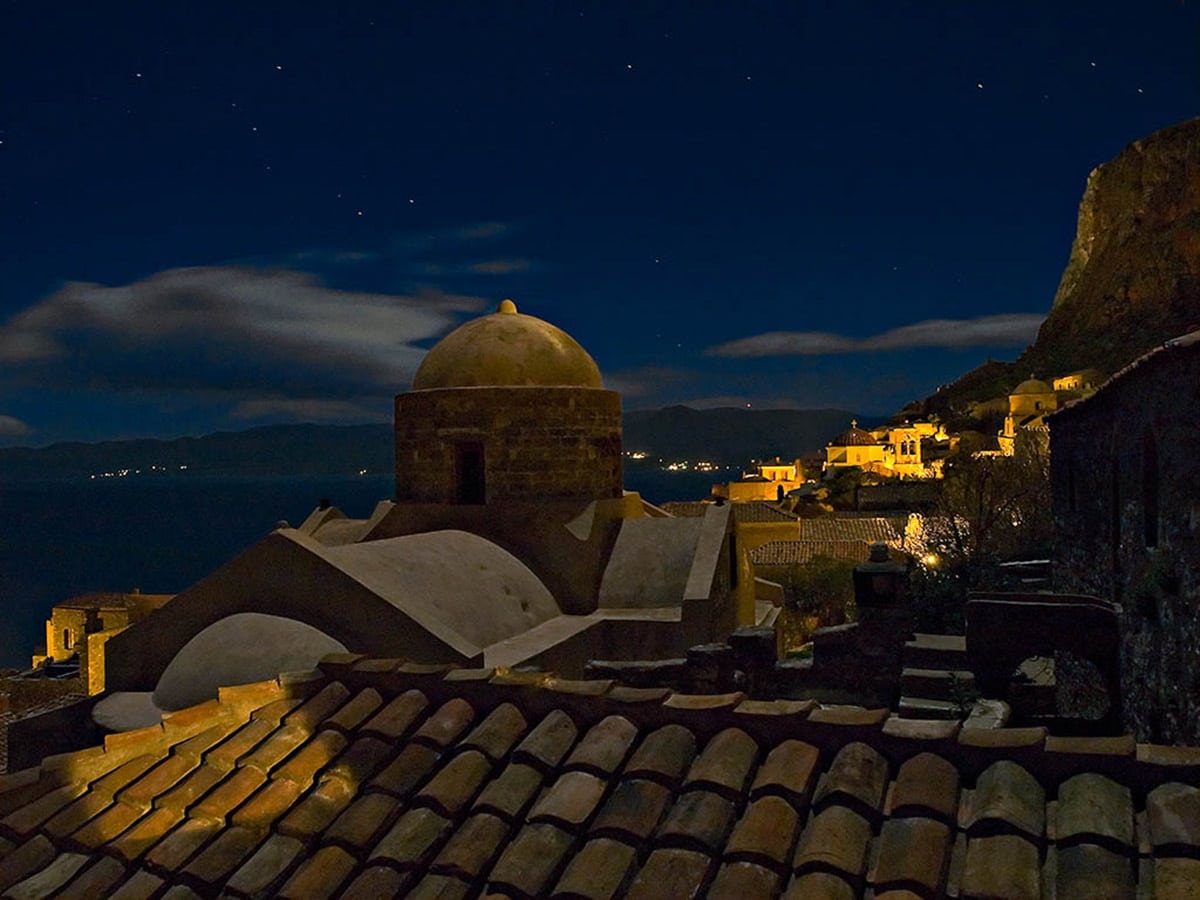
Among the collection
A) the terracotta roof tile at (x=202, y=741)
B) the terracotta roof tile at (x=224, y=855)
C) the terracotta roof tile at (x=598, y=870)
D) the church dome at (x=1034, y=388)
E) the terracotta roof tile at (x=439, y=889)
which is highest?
the church dome at (x=1034, y=388)

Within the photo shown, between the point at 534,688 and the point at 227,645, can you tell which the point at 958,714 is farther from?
the point at 227,645

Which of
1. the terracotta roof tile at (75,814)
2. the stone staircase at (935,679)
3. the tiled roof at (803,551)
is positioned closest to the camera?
the terracotta roof tile at (75,814)

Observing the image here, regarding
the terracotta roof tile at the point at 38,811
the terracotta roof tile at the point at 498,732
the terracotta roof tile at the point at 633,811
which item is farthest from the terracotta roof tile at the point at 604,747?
the terracotta roof tile at the point at 38,811

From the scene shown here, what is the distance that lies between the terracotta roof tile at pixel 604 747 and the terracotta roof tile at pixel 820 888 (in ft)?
3.82

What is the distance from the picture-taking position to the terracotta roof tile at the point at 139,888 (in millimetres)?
4141

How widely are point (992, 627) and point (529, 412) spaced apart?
33.1 ft

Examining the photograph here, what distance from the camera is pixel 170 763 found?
5113 millimetres

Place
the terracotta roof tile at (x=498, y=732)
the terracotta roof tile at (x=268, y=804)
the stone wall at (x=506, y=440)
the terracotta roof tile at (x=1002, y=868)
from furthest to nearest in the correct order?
1. the stone wall at (x=506, y=440)
2. the terracotta roof tile at (x=498, y=732)
3. the terracotta roof tile at (x=268, y=804)
4. the terracotta roof tile at (x=1002, y=868)

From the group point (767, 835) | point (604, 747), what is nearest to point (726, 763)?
point (767, 835)

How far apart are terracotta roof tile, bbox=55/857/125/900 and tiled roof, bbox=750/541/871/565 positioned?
1420 inches

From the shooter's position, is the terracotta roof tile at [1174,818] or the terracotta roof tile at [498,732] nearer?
the terracotta roof tile at [1174,818]

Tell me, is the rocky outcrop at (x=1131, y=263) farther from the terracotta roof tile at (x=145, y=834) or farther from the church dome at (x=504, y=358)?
the terracotta roof tile at (x=145, y=834)

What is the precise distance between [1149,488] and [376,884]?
9432mm

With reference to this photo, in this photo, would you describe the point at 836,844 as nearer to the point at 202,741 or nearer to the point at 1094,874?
the point at 1094,874
